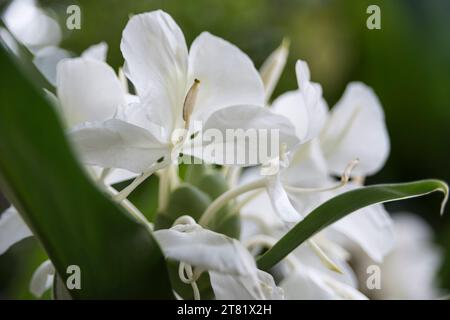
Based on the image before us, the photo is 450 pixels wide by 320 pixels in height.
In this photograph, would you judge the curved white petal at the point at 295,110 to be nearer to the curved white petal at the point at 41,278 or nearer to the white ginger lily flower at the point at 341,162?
the white ginger lily flower at the point at 341,162

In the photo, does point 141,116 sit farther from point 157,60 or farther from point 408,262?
point 408,262

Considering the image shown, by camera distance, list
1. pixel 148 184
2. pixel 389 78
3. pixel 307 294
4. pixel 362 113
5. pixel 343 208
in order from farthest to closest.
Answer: pixel 389 78
pixel 148 184
pixel 362 113
pixel 307 294
pixel 343 208

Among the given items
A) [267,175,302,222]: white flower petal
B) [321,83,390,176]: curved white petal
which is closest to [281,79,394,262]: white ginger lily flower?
[321,83,390,176]: curved white petal

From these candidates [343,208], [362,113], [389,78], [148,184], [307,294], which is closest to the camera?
[343,208]
